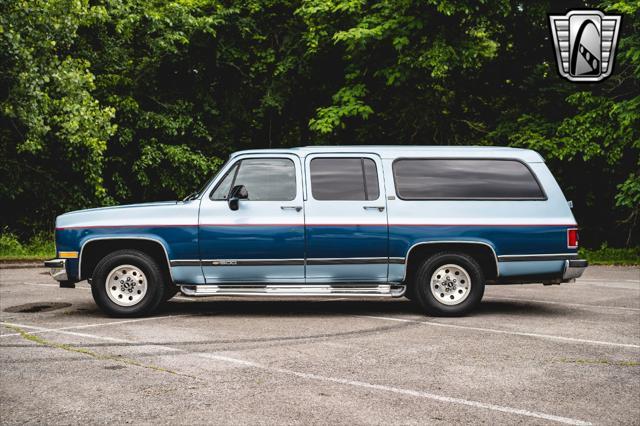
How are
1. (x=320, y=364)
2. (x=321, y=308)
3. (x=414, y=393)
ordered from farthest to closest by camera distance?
(x=321, y=308) → (x=320, y=364) → (x=414, y=393)

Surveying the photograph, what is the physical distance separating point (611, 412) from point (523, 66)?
66.4 ft

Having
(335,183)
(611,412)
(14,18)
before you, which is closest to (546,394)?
(611,412)

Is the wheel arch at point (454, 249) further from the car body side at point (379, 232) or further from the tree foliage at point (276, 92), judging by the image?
the tree foliage at point (276, 92)

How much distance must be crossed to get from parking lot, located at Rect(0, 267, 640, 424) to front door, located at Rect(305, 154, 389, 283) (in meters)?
0.62

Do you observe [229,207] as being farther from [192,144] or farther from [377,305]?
[192,144]

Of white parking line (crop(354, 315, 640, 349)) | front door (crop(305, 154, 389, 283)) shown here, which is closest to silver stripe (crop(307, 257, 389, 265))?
front door (crop(305, 154, 389, 283))

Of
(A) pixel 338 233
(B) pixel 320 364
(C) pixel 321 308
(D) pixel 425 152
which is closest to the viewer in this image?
(B) pixel 320 364

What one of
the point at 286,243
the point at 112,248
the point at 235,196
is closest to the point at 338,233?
the point at 286,243

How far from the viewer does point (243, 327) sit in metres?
9.20

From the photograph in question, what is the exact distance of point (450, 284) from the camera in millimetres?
10070

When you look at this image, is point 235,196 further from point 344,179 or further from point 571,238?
point 571,238

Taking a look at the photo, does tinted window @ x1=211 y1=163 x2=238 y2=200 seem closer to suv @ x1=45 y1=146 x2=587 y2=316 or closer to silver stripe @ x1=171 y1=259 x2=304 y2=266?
suv @ x1=45 y1=146 x2=587 y2=316

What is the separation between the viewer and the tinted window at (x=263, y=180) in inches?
392

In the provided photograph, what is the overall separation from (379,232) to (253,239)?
1609 mm
